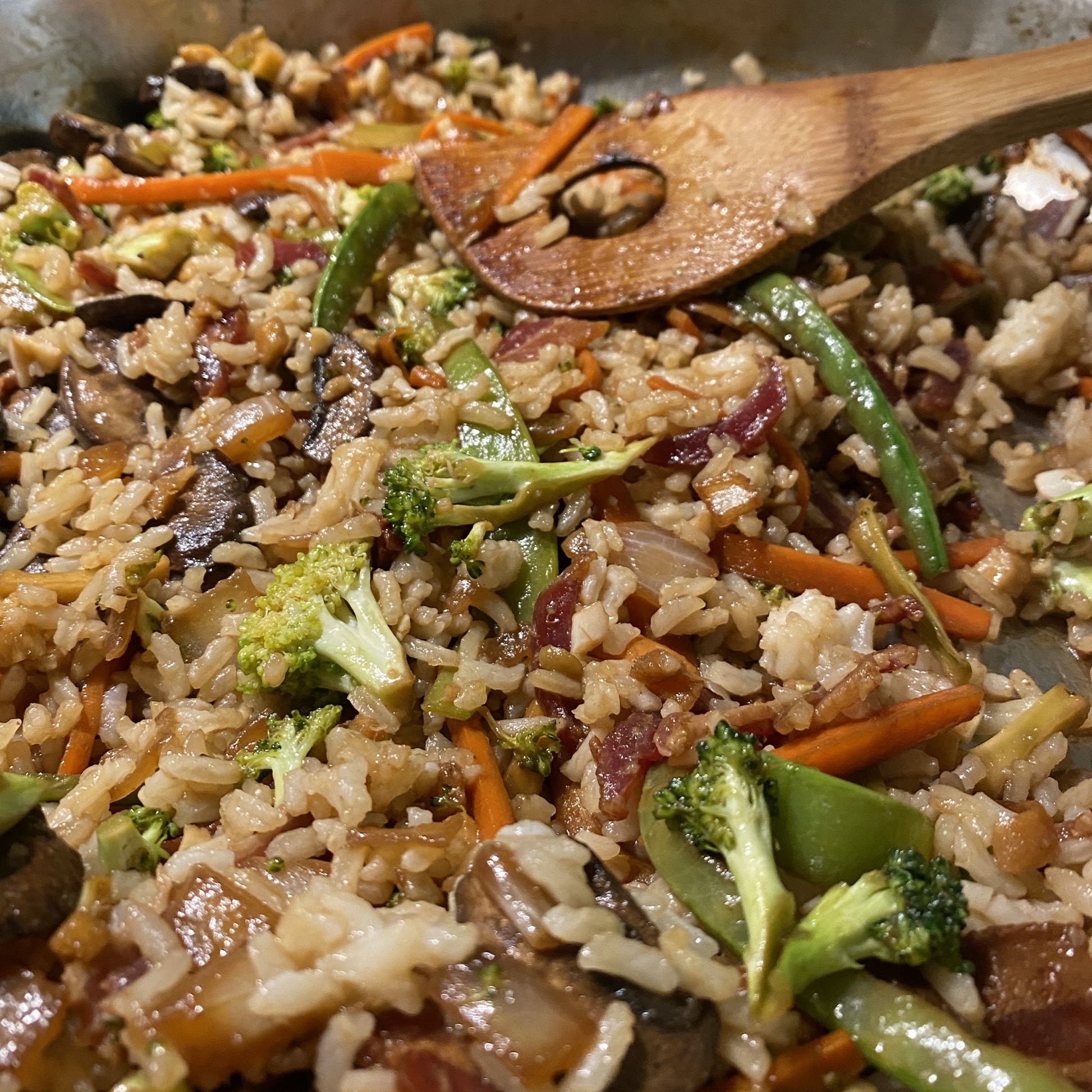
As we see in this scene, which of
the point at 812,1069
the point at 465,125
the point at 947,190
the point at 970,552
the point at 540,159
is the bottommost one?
the point at 812,1069

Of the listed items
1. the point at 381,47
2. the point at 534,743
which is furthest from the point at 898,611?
the point at 381,47

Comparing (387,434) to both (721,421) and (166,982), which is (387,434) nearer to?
(721,421)

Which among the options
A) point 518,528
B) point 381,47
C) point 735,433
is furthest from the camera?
point 381,47

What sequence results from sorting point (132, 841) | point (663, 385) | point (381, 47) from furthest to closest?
point (381, 47) < point (663, 385) < point (132, 841)

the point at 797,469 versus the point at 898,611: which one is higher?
the point at 797,469

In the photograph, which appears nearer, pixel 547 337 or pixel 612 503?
pixel 612 503

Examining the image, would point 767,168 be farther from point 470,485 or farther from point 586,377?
point 470,485

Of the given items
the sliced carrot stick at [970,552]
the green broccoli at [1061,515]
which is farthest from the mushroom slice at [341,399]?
the green broccoli at [1061,515]
